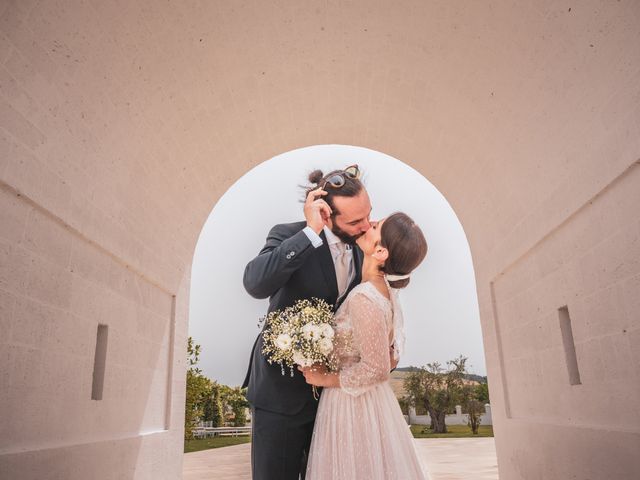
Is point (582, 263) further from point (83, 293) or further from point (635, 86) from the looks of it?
point (83, 293)

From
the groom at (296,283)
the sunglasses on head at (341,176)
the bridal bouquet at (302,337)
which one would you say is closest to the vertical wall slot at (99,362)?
the groom at (296,283)

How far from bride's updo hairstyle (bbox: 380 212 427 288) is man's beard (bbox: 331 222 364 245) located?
0.23 meters

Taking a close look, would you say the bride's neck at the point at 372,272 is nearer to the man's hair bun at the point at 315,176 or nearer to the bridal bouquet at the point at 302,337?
the bridal bouquet at the point at 302,337

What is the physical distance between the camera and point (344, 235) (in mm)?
3164

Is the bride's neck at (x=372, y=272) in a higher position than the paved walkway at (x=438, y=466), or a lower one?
higher

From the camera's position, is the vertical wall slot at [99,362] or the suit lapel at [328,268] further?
the vertical wall slot at [99,362]

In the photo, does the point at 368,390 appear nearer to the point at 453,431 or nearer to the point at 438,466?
the point at 438,466

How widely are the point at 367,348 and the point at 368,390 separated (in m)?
0.23

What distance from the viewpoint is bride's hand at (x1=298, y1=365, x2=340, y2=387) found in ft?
8.95

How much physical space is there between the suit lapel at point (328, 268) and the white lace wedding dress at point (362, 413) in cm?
26

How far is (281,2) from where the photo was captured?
4.09 meters

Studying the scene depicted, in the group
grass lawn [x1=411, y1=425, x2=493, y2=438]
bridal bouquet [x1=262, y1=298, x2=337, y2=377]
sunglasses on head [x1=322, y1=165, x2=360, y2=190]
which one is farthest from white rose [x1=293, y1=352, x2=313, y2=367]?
grass lawn [x1=411, y1=425, x2=493, y2=438]

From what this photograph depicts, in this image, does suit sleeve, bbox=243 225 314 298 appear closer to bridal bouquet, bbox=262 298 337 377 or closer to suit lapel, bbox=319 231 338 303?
bridal bouquet, bbox=262 298 337 377

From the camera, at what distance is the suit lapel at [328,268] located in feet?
10.2
